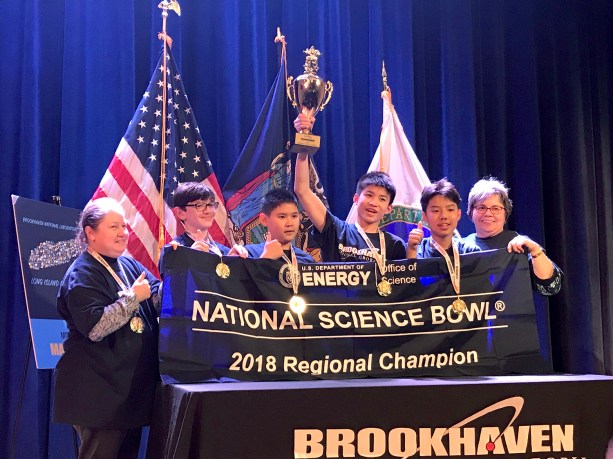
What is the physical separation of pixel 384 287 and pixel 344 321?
0.81 ft

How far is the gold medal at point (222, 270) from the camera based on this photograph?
9.57 ft

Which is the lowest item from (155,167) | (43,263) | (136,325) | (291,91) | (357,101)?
(136,325)

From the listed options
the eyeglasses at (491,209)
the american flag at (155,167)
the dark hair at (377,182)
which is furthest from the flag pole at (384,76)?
the eyeglasses at (491,209)

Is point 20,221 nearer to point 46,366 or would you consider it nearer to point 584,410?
point 46,366

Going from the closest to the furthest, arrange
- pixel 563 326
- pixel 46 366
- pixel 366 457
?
pixel 366 457, pixel 46 366, pixel 563 326

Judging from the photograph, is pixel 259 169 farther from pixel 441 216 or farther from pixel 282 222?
pixel 441 216

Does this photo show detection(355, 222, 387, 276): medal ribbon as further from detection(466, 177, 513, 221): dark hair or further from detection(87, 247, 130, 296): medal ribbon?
detection(87, 247, 130, 296): medal ribbon

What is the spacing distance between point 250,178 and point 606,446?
2.87 meters

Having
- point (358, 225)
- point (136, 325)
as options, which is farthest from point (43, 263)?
point (358, 225)

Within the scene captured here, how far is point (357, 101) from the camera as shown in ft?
17.9

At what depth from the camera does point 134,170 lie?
4.30 m

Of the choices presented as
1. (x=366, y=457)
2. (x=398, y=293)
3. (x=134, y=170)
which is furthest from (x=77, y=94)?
(x=366, y=457)

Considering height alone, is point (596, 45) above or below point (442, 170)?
above

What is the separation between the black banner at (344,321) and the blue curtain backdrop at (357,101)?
79.3 inches
